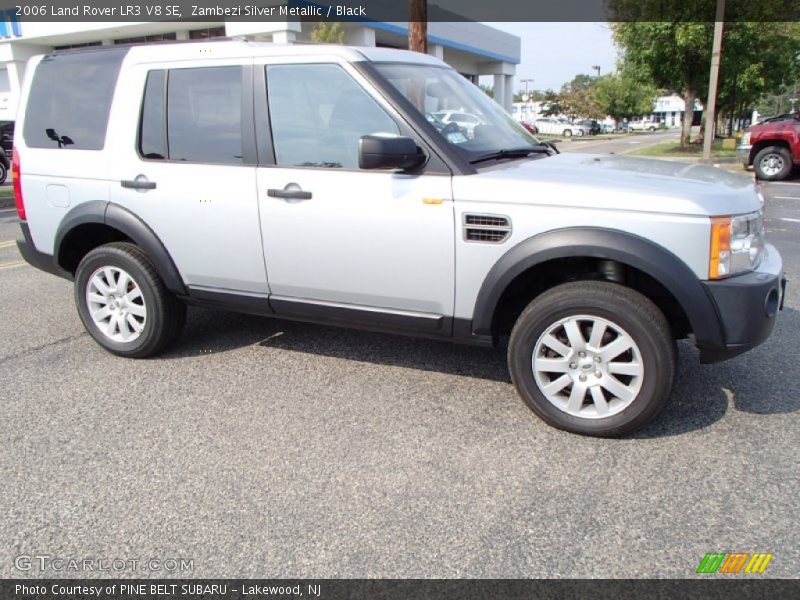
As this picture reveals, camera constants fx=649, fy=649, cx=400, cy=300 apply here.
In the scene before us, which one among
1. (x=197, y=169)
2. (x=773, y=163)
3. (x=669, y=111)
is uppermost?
(x=669, y=111)

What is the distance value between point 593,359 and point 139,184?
3.00 meters

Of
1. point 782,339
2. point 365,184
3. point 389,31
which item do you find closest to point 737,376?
point 782,339

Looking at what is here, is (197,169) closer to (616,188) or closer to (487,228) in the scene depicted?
(487,228)

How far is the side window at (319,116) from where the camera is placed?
3652 mm

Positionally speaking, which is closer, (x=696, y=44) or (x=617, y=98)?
(x=696, y=44)

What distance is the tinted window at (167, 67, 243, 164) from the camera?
3.95 metres

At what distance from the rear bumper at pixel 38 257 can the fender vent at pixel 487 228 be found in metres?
3.11

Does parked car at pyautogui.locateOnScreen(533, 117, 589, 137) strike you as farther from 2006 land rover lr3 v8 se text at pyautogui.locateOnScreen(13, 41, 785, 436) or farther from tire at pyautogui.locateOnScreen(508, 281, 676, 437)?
tire at pyautogui.locateOnScreen(508, 281, 676, 437)

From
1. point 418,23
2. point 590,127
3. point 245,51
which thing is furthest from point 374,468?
point 590,127

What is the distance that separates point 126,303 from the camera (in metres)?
4.49

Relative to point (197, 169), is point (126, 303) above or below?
below

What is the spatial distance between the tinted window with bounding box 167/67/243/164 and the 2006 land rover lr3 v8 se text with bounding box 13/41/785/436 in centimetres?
1

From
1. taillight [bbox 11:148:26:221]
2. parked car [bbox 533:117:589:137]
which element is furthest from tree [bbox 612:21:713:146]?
parked car [bbox 533:117:589:137]

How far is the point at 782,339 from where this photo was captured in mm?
4625
